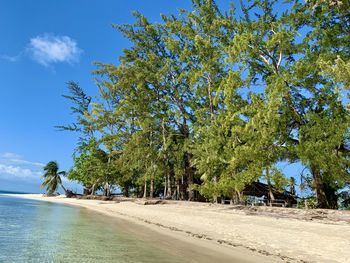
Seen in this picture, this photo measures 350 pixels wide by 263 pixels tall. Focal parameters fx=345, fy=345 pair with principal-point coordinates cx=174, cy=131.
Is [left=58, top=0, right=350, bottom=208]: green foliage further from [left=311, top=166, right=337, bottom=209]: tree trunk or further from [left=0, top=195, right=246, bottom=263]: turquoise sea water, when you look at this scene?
[left=0, top=195, right=246, bottom=263]: turquoise sea water

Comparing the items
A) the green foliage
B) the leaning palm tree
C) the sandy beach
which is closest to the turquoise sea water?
the sandy beach

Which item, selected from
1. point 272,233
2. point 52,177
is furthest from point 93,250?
point 52,177

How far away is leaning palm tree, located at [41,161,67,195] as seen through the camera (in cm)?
6888

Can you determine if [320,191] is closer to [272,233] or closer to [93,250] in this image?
[272,233]

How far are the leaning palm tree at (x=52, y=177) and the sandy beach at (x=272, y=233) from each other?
173ft

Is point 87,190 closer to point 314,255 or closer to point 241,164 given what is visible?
point 241,164

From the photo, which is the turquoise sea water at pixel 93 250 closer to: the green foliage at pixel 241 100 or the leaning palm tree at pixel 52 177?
the green foliage at pixel 241 100

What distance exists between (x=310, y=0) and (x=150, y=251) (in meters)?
18.8

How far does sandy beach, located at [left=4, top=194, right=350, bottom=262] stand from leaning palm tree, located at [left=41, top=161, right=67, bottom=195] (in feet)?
173

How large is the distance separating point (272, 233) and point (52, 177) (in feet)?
207

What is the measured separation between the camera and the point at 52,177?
227 feet

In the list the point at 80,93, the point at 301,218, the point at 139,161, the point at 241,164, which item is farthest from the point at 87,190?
the point at 301,218

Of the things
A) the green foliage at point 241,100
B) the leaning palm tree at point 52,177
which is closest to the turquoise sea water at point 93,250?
the green foliage at point 241,100

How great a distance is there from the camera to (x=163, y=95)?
36719 mm
